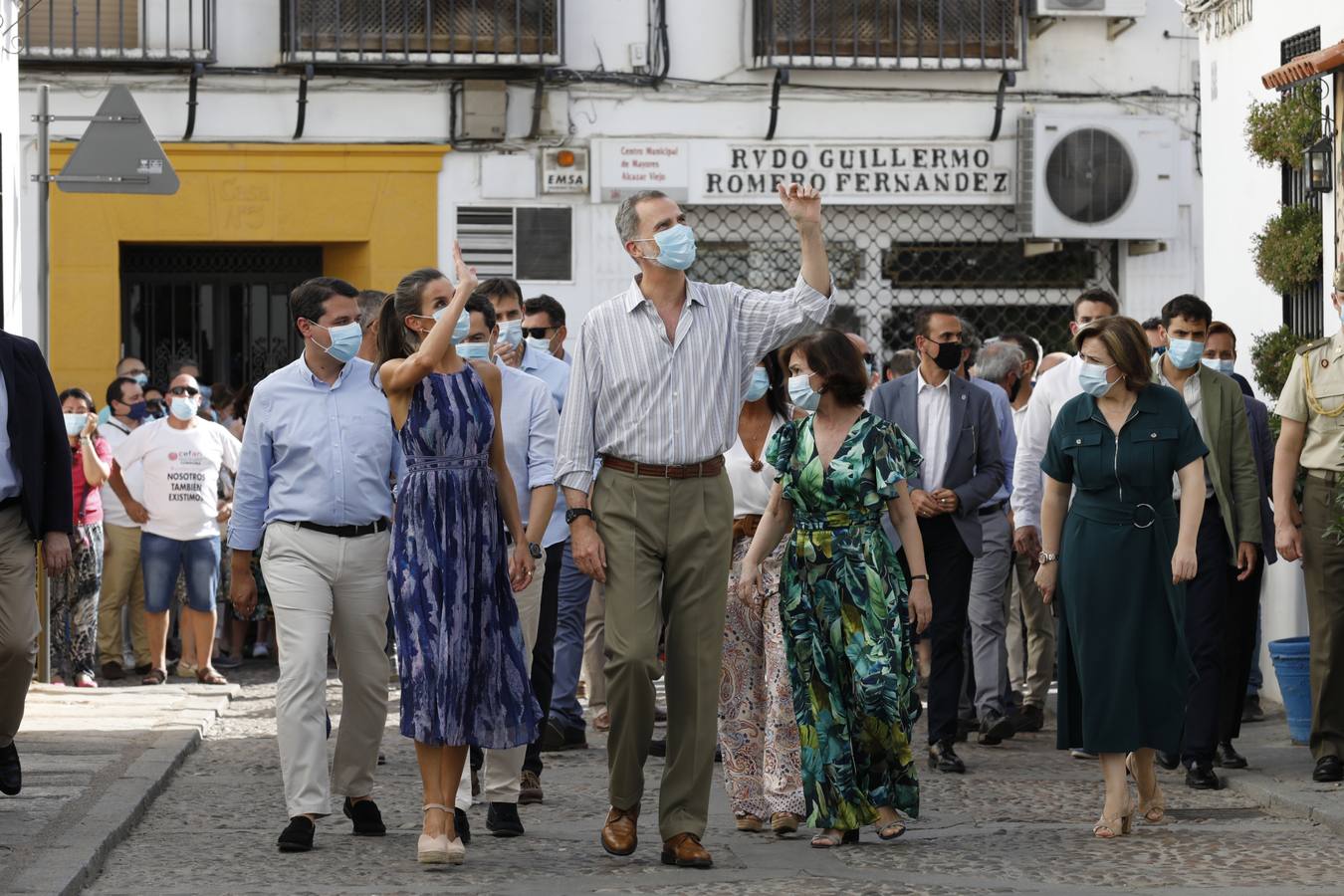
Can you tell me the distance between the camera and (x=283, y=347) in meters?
19.6

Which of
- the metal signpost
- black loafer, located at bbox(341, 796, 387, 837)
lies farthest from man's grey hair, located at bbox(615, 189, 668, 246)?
the metal signpost

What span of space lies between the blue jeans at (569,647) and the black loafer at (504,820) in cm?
253

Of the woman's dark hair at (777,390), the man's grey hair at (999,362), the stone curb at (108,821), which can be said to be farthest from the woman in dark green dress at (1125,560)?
the man's grey hair at (999,362)

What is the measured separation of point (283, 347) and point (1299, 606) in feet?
33.7

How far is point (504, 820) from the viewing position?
8.19 m

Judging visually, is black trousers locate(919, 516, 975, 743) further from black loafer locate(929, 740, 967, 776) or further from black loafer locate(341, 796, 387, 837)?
black loafer locate(341, 796, 387, 837)

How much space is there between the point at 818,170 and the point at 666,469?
12.2 m

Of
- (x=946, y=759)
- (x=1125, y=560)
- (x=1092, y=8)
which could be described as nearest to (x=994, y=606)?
(x=946, y=759)

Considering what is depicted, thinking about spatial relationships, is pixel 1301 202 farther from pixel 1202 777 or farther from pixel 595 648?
pixel 595 648

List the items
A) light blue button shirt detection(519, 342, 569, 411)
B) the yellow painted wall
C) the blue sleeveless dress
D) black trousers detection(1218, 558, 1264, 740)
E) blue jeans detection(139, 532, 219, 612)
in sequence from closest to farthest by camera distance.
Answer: the blue sleeveless dress → black trousers detection(1218, 558, 1264, 740) → light blue button shirt detection(519, 342, 569, 411) → blue jeans detection(139, 532, 219, 612) → the yellow painted wall

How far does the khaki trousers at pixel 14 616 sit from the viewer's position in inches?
330

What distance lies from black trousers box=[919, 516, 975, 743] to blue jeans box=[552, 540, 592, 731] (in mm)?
1686

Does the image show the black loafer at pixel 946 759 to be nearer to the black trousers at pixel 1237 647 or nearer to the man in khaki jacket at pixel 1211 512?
the man in khaki jacket at pixel 1211 512

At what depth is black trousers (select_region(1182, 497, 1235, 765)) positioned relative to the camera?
9.43m
